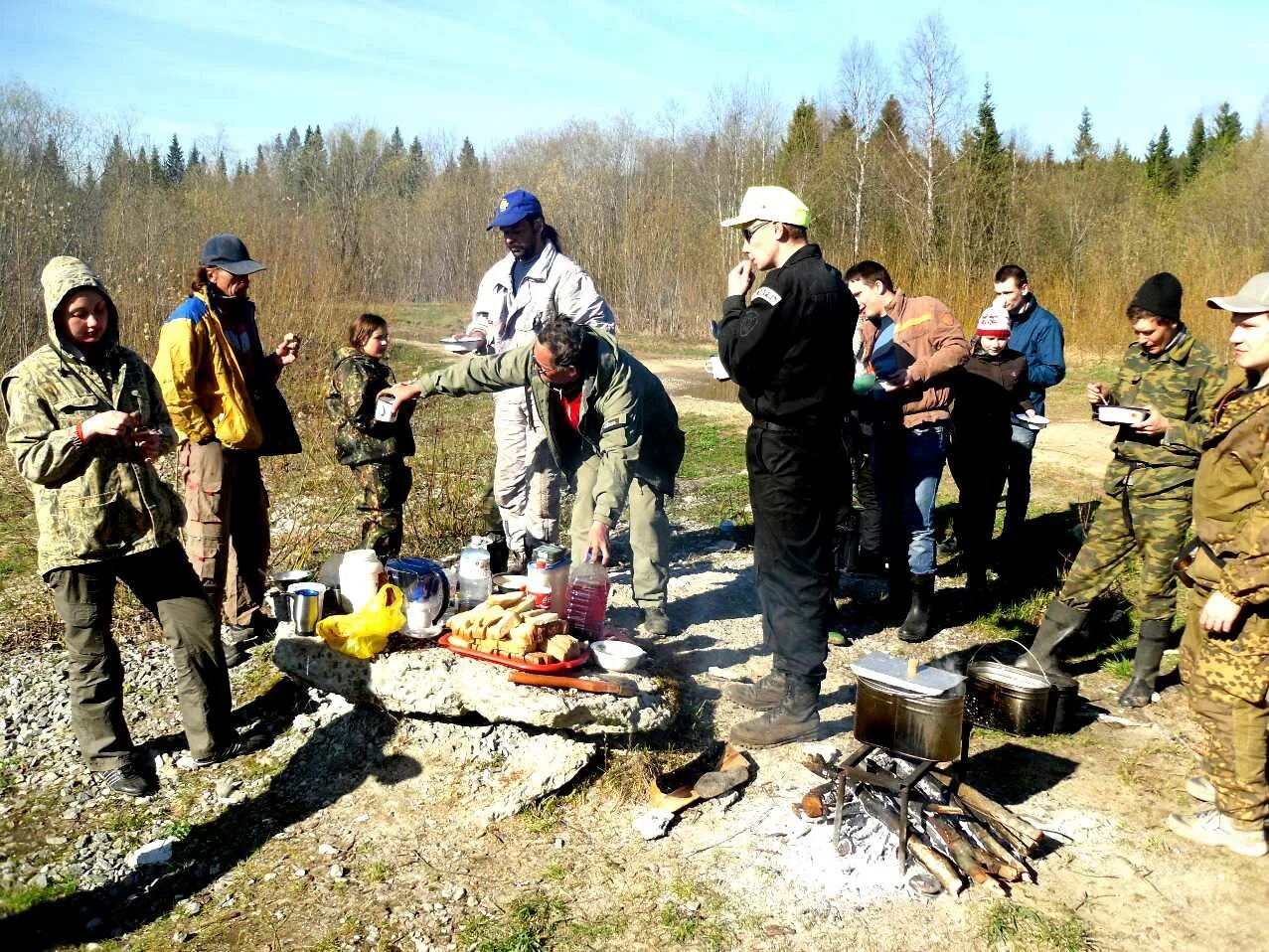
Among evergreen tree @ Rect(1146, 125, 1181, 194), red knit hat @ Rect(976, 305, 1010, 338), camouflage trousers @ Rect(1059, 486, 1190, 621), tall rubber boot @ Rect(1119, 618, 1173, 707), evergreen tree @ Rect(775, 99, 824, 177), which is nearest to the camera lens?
camouflage trousers @ Rect(1059, 486, 1190, 621)

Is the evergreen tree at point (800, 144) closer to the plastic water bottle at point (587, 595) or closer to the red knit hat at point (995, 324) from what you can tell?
the red knit hat at point (995, 324)

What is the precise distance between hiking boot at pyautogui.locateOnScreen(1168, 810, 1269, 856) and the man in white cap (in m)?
1.53

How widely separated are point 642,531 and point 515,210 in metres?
2.18

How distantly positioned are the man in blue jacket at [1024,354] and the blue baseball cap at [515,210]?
3.61 meters

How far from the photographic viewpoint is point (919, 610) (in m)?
5.81

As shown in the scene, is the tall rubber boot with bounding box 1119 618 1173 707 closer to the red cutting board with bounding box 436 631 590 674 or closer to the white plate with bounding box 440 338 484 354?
the red cutting board with bounding box 436 631 590 674

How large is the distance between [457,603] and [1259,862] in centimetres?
362

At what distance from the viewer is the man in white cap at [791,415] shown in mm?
3959

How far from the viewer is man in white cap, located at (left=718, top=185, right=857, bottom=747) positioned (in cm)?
396

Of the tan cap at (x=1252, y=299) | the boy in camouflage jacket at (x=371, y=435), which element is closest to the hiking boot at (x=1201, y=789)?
the tan cap at (x=1252, y=299)


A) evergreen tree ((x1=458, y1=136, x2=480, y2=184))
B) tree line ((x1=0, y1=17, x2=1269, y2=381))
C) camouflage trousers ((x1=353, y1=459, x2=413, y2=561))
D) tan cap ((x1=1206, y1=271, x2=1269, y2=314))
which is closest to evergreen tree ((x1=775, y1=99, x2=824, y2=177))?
tree line ((x1=0, y1=17, x2=1269, y2=381))

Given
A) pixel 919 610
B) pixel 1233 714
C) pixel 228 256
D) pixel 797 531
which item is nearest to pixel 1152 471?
pixel 1233 714

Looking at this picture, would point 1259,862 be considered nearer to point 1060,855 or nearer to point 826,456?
point 1060,855

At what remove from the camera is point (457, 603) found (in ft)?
15.4
